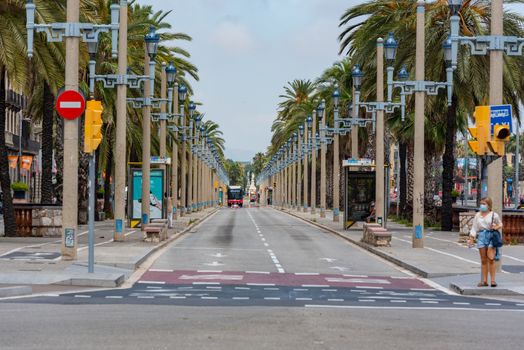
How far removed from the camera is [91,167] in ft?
61.2

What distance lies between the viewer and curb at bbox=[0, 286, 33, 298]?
15461mm

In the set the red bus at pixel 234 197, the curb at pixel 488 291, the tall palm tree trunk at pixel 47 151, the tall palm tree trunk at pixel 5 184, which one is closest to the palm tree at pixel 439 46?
the tall palm tree trunk at pixel 47 151

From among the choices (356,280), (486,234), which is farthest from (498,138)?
(356,280)

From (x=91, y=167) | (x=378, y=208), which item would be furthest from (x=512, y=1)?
(x=91, y=167)

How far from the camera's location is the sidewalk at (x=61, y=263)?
17703 mm

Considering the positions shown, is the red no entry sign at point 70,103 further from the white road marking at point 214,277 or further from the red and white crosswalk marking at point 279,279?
the white road marking at point 214,277

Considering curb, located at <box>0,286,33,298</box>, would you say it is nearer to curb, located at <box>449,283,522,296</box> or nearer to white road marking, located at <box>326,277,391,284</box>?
white road marking, located at <box>326,277,391,284</box>

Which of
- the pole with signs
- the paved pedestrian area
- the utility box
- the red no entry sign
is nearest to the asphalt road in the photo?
the paved pedestrian area

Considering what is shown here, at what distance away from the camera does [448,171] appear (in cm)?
4316

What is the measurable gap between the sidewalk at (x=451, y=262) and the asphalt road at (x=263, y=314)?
0.61 meters

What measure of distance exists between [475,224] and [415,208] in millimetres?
11349

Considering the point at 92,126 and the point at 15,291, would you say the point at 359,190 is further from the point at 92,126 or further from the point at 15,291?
the point at 15,291

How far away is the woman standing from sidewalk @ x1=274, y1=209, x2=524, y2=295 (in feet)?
1.19

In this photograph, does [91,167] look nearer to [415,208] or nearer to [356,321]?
[356,321]
